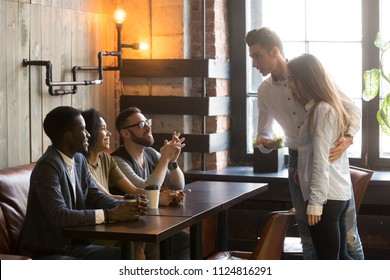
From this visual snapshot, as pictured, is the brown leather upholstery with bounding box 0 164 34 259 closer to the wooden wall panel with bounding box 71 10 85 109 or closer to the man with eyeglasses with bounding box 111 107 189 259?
the man with eyeglasses with bounding box 111 107 189 259

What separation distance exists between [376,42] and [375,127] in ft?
2.15

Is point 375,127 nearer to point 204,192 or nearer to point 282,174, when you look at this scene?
point 282,174

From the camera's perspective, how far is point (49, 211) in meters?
3.61

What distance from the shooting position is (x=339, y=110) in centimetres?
370

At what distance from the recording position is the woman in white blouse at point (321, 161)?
3.64 meters

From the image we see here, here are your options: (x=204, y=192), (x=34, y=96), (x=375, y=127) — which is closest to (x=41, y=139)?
(x=34, y=96)

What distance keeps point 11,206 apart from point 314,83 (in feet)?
5.51

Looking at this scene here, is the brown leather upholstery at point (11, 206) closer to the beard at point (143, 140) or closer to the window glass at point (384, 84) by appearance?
the beard at point (143, 140)

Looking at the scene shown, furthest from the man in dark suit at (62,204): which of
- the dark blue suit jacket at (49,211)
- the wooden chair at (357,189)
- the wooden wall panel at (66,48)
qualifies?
the wooden wall panel at (66,48)

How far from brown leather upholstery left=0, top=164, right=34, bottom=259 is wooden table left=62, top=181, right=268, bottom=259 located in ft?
2.27

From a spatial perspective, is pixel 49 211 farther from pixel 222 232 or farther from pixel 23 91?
pixel 222 232

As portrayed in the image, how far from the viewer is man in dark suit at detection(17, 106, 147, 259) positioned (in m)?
3.59

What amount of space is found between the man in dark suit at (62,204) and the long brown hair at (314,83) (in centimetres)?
92

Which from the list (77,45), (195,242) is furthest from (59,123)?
(77,45)
